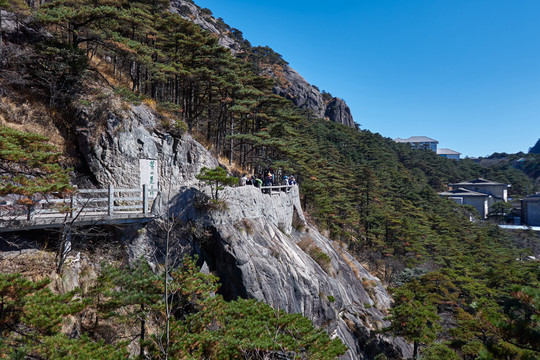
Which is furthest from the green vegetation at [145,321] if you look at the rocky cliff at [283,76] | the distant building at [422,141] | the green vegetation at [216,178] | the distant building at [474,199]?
the distant building at [422,141]

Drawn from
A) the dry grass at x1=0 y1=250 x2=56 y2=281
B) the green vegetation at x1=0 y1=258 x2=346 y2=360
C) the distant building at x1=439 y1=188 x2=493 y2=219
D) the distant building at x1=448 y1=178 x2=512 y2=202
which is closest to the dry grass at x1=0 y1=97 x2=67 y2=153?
the dry grass at x1=0 y1=250 x2=56 y2=281

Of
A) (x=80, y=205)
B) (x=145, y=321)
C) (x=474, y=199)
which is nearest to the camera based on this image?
(x=145, y=321)

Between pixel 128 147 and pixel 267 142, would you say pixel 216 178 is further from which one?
pixel 267 142

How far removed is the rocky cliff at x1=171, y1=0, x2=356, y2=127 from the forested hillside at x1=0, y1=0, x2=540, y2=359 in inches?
1208

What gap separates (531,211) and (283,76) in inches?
2517

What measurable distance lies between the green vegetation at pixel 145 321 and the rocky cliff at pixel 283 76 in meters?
68.0

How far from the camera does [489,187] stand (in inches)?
2884

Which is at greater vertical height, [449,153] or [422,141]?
[422,141]

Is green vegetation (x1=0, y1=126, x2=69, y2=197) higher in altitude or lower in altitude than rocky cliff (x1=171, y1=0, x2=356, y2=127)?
lower

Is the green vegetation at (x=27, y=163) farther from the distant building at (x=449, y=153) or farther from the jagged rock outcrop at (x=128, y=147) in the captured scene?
the distant building at (x=449, y=153)

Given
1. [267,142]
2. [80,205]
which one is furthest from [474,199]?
[80,205]

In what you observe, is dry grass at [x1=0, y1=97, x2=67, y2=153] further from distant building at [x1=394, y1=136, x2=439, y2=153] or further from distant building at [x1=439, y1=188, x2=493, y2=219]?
distant building at [x1=394, y1=136, x2=439, y2=153]

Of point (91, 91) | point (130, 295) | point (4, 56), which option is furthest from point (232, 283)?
point (4, 56)

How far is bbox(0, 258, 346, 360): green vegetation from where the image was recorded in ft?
16.5
